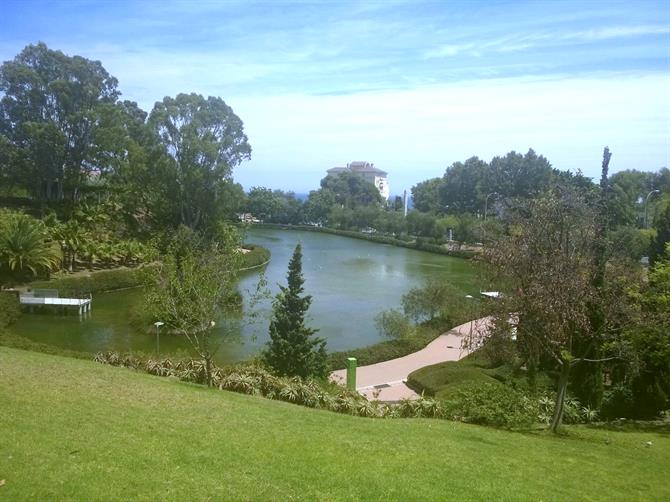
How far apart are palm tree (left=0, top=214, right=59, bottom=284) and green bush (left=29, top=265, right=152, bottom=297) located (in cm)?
86

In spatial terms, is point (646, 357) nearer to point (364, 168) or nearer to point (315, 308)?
point (315, 308)

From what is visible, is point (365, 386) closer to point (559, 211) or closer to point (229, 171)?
point (559, 211)

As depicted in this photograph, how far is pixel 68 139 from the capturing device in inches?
1449

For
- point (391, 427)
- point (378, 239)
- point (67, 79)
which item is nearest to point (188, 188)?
point (67, 79)

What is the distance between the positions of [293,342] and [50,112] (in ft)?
95.8

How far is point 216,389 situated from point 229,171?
28.3 m

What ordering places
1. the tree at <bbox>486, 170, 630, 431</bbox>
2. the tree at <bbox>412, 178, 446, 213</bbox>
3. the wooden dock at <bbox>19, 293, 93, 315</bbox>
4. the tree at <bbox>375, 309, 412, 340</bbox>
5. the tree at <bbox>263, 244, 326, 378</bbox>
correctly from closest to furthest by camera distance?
the tree at <bbox>486, 170, 630, 431</bbox> → the tree at <bbox>263, 244, 326, 378</bbox> → the tree at <bbox>375, 309, 412, 340</bbox> → the wooden dock at <bbox>19, 293, 93, 315</bbox> → the tree at <bbox>412, 178, 446, 213</bbox>

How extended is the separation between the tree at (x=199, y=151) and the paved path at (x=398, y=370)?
2096 centimetres

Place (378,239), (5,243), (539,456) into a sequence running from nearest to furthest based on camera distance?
(539,456)
(5,243)
(378,239)

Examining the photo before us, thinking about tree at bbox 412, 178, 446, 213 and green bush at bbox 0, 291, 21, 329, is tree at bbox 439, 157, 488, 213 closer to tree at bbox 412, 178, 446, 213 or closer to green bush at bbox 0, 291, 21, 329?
tree at bbox 412, 178, 446, 213

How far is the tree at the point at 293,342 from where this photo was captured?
619 inches

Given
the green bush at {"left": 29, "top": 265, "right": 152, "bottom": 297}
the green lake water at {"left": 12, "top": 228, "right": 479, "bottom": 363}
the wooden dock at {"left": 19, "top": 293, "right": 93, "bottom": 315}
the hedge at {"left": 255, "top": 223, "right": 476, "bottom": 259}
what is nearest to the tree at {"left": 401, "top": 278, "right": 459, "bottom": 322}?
the green lake water at {"left": 12, "top": 228, "right": 479, "bottom": 363}

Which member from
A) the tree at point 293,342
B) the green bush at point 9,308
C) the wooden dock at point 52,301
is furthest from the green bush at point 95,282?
the tree at point 293,342

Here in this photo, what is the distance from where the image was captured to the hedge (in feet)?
191
